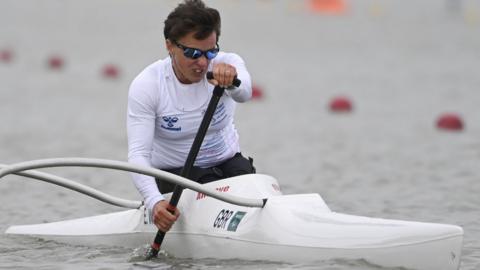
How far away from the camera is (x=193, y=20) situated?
7.44m

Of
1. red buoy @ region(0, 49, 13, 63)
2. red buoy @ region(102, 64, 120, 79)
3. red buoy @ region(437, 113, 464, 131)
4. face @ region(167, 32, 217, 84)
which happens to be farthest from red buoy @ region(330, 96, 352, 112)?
face @ region(167, 32, 217, 84)

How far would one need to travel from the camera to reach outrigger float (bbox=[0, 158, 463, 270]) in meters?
6.91

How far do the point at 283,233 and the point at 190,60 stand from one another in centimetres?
126

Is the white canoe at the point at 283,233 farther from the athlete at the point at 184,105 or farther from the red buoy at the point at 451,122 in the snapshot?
the red buoy at the point at 451,122

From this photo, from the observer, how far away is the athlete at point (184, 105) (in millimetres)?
7484

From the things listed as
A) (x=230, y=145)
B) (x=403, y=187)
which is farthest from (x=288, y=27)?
(x=230, y=145)

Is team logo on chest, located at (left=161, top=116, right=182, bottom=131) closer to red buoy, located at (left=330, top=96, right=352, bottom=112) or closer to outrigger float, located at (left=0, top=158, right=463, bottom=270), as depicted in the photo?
outrigger float, located at (left=0, top=158, right=463, bottom=270)

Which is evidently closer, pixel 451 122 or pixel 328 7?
pixel 451 122

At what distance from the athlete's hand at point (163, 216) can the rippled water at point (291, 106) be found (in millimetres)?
288

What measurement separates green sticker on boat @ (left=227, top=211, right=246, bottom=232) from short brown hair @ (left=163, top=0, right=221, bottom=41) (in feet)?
3.93

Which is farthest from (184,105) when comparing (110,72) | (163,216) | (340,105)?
(110,72)

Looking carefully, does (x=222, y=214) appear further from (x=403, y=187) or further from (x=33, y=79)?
(x=33, y=79)

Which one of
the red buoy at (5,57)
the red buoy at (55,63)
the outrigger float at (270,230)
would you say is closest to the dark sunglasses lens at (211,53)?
the outrigger float at (270,230)

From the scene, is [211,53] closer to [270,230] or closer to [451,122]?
[270,230]
